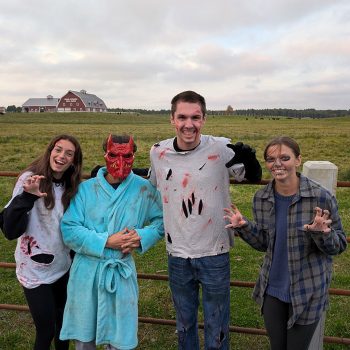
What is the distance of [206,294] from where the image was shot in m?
2.85

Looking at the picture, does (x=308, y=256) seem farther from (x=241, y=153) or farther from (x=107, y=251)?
(x=107, y=251)

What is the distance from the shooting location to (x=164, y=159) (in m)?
2.87

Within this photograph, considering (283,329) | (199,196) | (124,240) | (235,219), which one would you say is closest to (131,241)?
(124,240)

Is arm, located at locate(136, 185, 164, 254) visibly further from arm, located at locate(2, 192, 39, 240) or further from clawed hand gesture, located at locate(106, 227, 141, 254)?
arm, located at locate(2, 192, 39, 240)

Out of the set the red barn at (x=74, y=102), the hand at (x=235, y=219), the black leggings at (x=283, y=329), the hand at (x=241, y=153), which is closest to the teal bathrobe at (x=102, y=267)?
the hand at (x=235, y=219)

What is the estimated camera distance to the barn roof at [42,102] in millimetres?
111188

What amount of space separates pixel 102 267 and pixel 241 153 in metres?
1.18

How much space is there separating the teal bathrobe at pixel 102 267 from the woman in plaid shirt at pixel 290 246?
0.71m

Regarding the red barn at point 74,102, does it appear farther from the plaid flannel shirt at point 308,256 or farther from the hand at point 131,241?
the plaid flannel shirt at point 308,256

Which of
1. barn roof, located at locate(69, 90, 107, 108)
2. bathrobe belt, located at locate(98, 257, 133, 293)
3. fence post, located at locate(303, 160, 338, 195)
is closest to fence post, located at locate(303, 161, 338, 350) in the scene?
fence post, located at locate(303, 160, 338, 195)

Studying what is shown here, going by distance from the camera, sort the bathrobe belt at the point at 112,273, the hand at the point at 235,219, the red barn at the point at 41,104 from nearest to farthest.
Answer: the hand at the point at 235,219 → the bathrobe belt at the point at 112,273 → the red barn at the point at 41,104

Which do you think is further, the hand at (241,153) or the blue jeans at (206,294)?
the blue jeans at (206,294)

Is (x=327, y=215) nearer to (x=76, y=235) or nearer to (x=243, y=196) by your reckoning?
(x=76, y=235)

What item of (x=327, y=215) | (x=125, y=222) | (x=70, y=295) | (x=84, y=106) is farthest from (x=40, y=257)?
(x=84, y=106)
